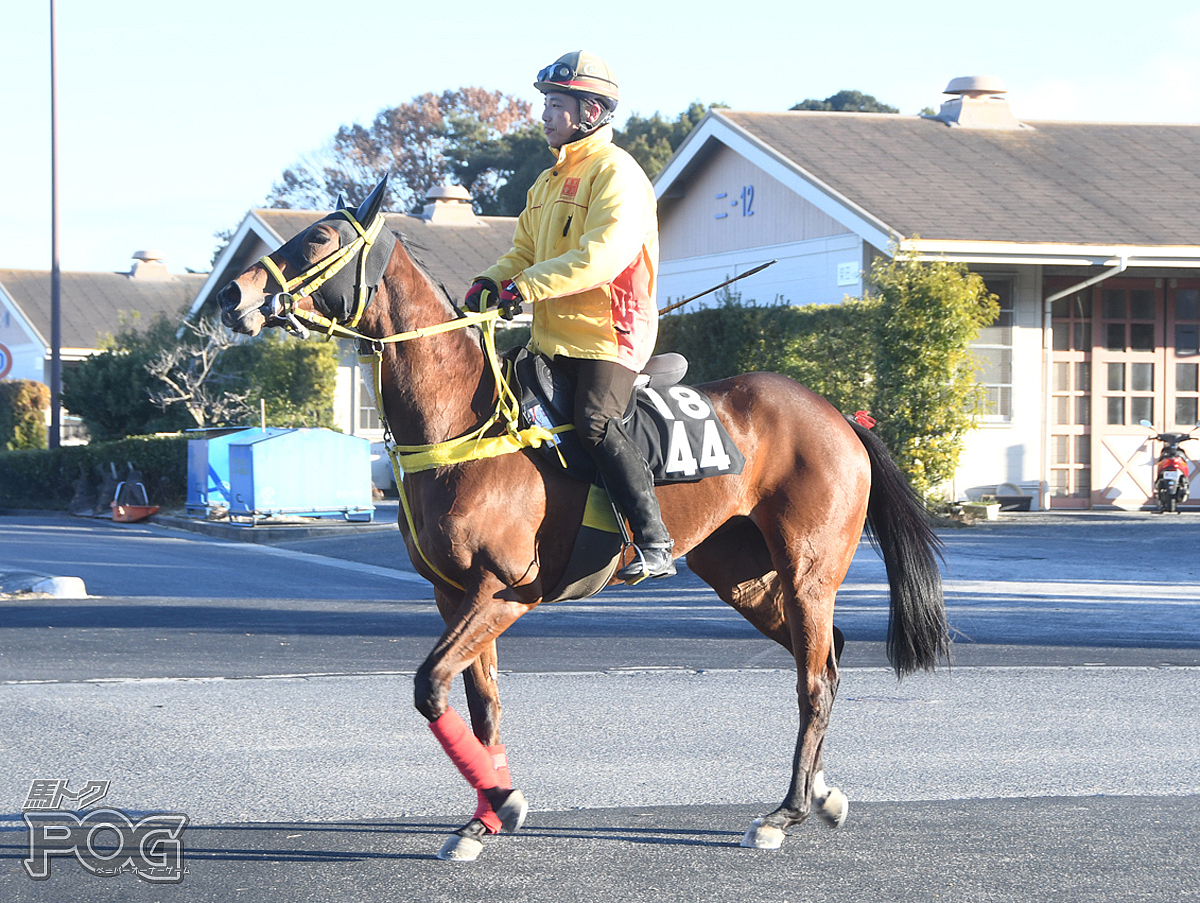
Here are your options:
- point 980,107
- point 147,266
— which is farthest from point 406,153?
point 980,107

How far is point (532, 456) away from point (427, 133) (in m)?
55.3

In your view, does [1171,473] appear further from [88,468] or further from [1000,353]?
[88,468]

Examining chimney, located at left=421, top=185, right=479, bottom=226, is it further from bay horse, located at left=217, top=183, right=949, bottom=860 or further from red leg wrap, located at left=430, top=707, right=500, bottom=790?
red leg wrap, located at left=430, top=707, right=500, bottom=790

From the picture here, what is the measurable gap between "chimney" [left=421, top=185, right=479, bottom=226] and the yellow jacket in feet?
108

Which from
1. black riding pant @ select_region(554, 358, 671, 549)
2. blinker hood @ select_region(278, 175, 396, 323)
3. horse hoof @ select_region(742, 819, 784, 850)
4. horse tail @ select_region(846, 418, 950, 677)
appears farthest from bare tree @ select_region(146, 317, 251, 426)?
horse hoof @ select_region(742, 819, 784, 850)

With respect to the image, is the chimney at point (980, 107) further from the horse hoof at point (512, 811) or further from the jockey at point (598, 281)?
the horse hoof at point (512, 811)

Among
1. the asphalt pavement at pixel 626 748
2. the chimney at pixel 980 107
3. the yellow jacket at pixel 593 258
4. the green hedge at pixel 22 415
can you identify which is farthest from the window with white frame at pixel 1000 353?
the green hedge at pixel 22 415

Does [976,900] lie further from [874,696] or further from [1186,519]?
[1186,519]

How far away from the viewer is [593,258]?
4.70m

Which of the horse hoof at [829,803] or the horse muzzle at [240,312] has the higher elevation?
the horse muzzle at [240,312]

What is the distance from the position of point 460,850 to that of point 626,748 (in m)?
1.77

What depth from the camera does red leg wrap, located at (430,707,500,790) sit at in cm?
455

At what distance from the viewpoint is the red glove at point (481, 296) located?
16.1ft

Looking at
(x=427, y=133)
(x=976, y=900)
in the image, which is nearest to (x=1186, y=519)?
(x=976, y=900)
